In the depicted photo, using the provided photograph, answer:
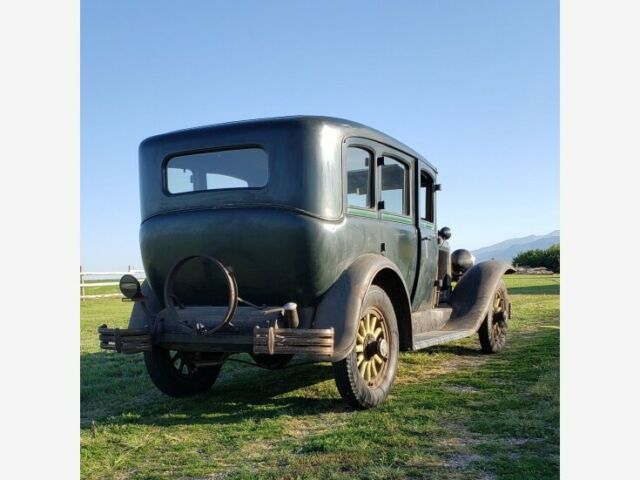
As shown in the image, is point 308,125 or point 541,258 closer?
point 308,125

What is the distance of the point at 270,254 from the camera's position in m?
3.88

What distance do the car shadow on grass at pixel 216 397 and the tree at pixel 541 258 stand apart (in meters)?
24.9

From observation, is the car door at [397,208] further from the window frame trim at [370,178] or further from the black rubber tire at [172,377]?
the black rubber tire at [172,377]

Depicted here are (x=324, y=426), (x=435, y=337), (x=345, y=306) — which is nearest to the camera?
(x=324, y=426)

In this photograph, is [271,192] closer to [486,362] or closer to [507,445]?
[507,445]

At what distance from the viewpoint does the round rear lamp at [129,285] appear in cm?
413

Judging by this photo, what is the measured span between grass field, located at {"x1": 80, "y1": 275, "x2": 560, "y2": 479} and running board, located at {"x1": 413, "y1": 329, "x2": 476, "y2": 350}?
37 cm

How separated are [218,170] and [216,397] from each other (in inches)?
77.3

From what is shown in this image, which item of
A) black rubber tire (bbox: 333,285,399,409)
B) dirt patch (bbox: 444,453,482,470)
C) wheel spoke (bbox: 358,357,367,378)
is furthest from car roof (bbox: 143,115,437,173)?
dirt patch (bbox: 444,453,482,470)

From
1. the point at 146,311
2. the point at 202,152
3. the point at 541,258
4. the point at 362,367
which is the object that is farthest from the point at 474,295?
the point at 541,258

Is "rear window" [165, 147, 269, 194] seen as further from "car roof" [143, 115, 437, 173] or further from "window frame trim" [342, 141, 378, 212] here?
"window frame trim" [342, 141, 378, 212]

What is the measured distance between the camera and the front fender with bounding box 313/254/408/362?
3.70 m

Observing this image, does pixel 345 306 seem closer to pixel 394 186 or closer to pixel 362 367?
pixel 362 367

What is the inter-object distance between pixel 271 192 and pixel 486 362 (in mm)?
3376
